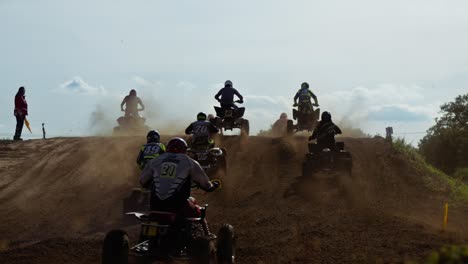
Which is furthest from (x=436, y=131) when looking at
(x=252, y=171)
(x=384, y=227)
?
(x=384, y=227)

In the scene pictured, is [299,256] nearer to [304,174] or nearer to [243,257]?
[243,257]

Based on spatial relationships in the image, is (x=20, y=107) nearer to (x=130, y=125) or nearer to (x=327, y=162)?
(x=130, y=125)

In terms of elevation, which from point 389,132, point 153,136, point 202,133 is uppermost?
point 389,132

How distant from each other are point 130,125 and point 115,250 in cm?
2167

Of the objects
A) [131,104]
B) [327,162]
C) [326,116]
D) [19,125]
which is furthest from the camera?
[131,104]

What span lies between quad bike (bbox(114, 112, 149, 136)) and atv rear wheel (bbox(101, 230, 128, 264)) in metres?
21.4

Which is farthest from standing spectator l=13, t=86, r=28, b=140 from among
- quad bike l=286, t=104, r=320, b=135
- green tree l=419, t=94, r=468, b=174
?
green tree l=419, t=94, r=468, b=174

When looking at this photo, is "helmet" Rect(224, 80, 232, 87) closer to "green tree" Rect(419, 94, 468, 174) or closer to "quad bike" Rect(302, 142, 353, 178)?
"quad bike" Rect(302, 142, 353, 178)

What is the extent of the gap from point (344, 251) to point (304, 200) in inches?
223

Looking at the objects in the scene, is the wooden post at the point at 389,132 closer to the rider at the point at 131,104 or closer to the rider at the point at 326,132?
the rider at the point at 326,132

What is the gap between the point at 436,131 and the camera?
Answer: 6600cm

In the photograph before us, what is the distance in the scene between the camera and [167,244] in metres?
8.61

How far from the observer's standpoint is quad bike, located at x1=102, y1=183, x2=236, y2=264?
8.17 metres

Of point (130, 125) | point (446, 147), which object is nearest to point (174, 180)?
point (130, 125)
